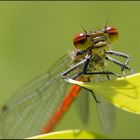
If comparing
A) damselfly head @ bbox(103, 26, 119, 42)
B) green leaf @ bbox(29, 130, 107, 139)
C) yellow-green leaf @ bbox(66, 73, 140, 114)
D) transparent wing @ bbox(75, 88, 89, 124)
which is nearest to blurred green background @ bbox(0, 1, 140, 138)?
transparent wing @ bbox(75, 88, 89, 124)

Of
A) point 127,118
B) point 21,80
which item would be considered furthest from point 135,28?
point 21,80

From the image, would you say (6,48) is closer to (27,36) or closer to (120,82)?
(27,36)

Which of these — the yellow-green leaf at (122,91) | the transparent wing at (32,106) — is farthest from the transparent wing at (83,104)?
the yellow-green leaf at (122,91)

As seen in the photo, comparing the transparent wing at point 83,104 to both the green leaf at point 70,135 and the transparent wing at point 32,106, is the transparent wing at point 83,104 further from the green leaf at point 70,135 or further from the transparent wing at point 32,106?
the green leaf at point 70,135

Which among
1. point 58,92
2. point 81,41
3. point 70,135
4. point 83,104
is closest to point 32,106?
point 58,92

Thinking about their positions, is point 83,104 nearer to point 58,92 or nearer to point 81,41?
point 58,92

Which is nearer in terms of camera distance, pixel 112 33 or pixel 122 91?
pixel 122 91
